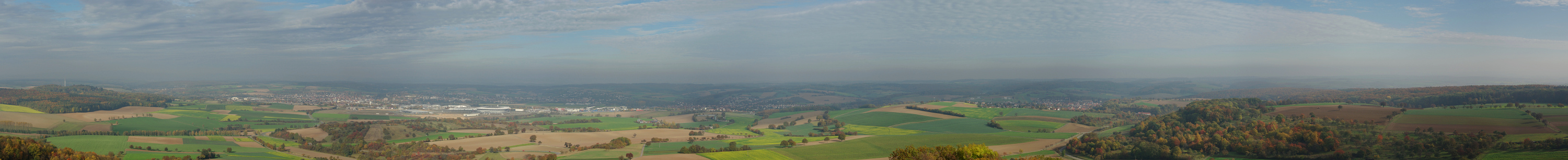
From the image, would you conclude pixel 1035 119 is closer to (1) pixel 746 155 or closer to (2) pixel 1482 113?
(2) pixel 1482 113

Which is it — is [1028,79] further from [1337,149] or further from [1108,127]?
[1337,149]

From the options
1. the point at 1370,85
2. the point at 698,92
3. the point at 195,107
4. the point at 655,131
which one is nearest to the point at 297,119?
the point at 195,107

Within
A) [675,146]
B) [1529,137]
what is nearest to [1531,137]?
[1529,137]

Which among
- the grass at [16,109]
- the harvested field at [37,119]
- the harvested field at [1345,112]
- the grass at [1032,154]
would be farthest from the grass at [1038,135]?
the grass at [16,109]

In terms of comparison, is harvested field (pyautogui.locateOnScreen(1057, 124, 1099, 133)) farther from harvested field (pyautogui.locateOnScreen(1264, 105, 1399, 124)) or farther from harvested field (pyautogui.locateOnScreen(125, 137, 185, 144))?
harvested field (pyautogui.locateOnScreen(125, 137, 185, 144))

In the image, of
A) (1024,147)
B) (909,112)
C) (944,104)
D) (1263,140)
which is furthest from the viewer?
(944,104)

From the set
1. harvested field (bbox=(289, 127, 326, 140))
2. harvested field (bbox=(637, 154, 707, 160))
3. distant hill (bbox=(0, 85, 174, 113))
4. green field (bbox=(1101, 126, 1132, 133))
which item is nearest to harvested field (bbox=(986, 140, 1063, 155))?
green field (bbox=(1101, 126, 1132, 133))

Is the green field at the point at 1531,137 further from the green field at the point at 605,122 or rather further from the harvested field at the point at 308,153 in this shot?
the harvested field at the point at 308,153
